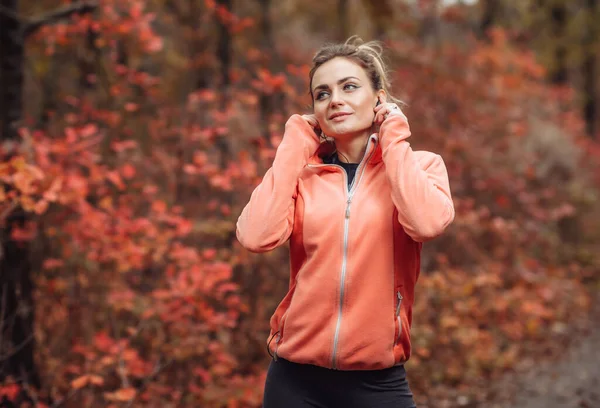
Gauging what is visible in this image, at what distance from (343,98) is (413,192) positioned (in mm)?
524

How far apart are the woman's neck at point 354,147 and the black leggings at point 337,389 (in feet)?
2.86

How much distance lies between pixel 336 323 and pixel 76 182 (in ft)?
10.1

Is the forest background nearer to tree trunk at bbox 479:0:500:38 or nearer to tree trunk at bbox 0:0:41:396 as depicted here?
tree trunk at bbox 0:0:41:396

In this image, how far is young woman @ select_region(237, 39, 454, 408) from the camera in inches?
91.0

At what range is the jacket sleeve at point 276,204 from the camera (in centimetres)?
239

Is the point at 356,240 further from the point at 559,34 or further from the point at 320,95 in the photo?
the point at 559,34

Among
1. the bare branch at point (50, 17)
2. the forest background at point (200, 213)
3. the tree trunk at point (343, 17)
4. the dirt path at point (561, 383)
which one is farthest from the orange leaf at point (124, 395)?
the tree trunk at point (343, 17)

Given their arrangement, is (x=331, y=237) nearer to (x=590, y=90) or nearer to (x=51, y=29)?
(x=51, y=29)

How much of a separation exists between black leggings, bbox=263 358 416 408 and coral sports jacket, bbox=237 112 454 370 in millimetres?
61

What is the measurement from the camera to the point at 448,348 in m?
6.92

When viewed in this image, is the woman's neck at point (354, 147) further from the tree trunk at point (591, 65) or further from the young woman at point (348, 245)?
the tree trunk at point (591, 65)

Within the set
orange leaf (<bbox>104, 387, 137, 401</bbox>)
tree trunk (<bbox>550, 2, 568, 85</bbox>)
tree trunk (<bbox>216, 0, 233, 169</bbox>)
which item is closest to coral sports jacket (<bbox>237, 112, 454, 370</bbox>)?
orange leaf (<bbox>104, 387, 137, 401</bbox>)

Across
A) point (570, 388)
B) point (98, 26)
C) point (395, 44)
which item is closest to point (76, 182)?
point (98, 26)

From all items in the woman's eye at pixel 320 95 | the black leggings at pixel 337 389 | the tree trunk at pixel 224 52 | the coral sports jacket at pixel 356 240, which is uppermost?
the tree trunk at pixel 224 52
